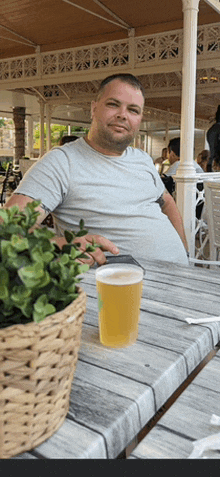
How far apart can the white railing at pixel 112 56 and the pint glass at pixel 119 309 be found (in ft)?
20.3

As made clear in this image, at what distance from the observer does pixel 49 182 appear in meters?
1.63

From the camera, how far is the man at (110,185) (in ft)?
5.41

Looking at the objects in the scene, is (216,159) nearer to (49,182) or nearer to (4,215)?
(49,182)

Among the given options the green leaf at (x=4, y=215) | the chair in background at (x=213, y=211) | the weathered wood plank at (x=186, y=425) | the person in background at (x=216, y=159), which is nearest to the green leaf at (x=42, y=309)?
the green leaf at (x=4, y=215)

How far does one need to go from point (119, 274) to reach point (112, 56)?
291 inches

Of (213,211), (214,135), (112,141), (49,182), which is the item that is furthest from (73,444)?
(214,135)

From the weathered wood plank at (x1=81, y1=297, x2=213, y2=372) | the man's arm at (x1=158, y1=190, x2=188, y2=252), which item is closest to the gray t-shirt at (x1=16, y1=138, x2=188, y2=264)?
the man's arm at (x1=158, y1=190, x2=188, y2=252)

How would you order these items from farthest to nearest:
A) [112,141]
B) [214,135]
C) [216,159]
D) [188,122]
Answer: [216,159]
[214,135]
[188,122]
[112,141]

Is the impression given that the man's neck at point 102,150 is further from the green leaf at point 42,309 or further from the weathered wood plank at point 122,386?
the green leaf at point 42,309

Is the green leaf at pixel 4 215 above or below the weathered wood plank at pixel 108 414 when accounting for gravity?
above

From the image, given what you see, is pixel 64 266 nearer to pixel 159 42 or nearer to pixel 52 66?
pixel 159 42

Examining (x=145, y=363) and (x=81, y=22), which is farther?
(x=81, y=22)

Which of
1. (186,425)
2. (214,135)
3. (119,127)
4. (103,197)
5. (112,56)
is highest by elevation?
(112,56)

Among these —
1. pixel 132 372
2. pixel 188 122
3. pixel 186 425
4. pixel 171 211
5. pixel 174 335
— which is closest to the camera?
pixel 186 425
